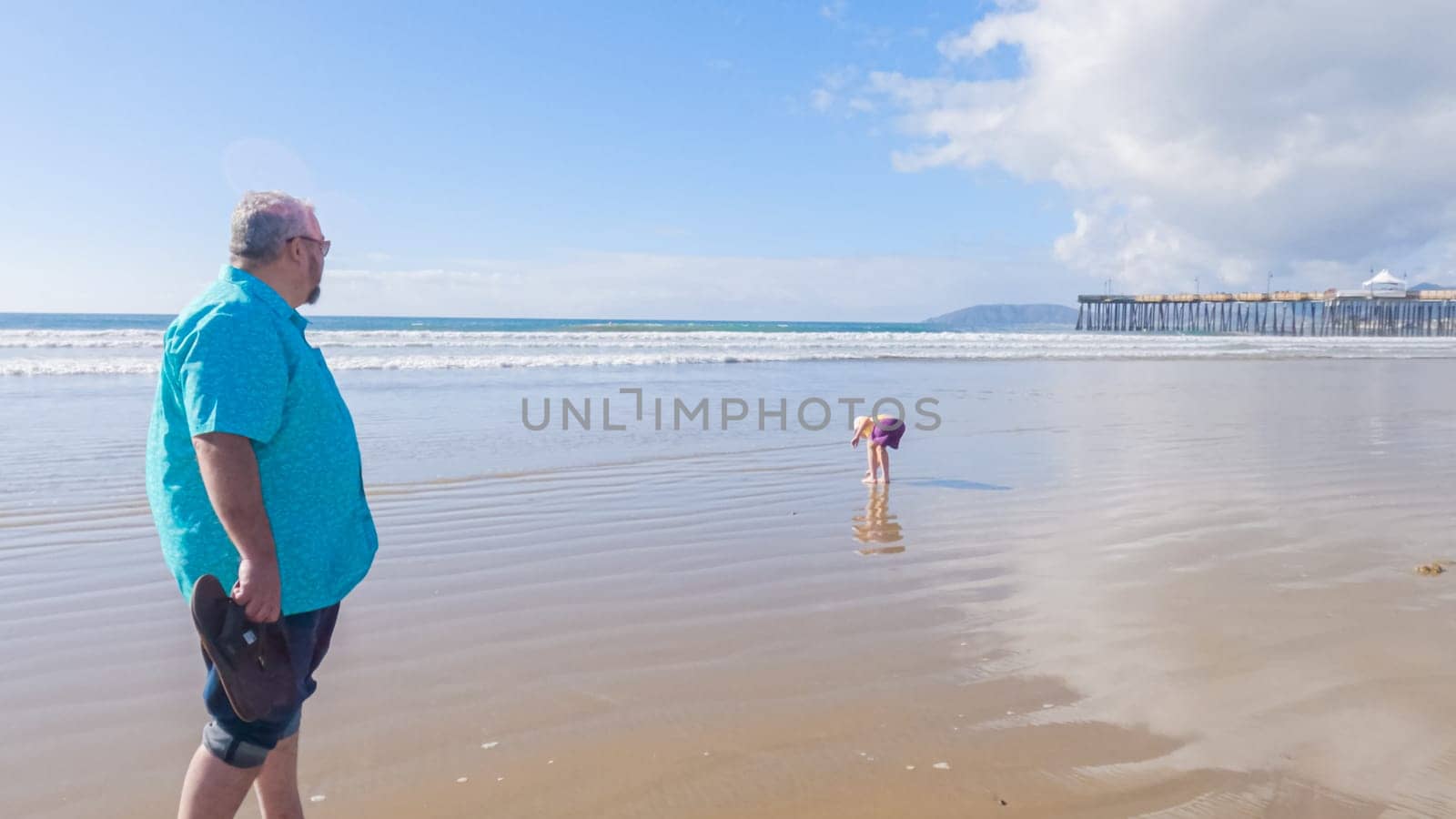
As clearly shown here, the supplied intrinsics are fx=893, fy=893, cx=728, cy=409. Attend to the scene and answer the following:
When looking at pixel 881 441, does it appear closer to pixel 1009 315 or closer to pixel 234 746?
pixel 234 746

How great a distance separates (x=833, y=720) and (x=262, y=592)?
2.18 meters

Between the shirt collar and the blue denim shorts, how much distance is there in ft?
2.59

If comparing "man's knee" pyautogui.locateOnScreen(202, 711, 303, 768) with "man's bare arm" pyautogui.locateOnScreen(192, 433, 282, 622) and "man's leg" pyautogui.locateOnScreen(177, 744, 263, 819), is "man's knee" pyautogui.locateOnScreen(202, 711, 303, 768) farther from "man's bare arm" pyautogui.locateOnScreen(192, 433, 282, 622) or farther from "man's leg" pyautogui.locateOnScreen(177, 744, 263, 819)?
"man's bare arm" pyautogui.locateOnScreen(192, 433, 282, 622)

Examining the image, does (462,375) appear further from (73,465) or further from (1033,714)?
(1033,714)

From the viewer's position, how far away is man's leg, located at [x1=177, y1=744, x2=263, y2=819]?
2324 millimetres

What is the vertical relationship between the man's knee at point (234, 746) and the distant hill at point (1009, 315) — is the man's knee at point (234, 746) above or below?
below

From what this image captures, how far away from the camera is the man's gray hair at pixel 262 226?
7.61ft

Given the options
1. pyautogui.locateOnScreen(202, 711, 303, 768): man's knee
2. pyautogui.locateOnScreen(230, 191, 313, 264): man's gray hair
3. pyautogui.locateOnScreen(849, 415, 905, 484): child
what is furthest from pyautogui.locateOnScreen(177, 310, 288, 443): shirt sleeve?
pyautogui.locateOnScreen(849, 415, 905, 484): child

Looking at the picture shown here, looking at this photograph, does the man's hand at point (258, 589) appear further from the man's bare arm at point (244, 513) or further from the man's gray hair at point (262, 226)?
the man's gray hair at point (262, 226)

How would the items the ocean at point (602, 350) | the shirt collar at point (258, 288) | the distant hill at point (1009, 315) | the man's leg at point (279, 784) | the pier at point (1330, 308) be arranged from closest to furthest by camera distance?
the shirt collar at point (258, 288) → the man's leg at point (279, 784) → the ocean at point (602, 350) → the pier at point (1330, 308) → the distant hill at point (1009, 315)

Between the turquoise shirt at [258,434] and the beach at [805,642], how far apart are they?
3.82ft

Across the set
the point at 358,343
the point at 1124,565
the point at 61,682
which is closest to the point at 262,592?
the point at 61,682

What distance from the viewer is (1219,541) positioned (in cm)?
620

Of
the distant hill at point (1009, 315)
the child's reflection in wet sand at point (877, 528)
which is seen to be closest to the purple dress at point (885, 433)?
the child's reflection in wet sand at point (877, 528)
